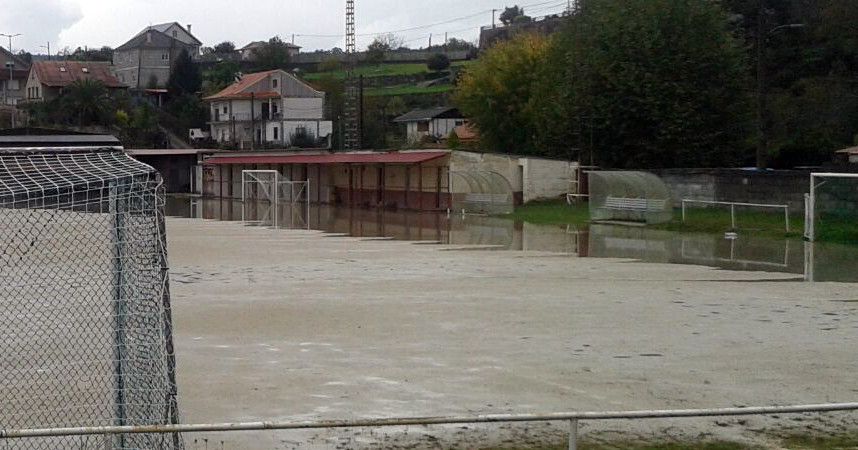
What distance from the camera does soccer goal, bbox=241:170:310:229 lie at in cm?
4688

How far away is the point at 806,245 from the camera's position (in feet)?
105

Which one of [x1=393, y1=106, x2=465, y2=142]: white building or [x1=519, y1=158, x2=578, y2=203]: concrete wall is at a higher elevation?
[x1=393, y1=106, x2=465, y2=142]: white building

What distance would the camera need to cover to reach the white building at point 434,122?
99.8 meters

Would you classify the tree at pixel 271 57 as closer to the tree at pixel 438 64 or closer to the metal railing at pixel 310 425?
the tree at pixel 438 64

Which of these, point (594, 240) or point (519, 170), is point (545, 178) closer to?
point (519, 170)

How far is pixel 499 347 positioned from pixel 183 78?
113 metres

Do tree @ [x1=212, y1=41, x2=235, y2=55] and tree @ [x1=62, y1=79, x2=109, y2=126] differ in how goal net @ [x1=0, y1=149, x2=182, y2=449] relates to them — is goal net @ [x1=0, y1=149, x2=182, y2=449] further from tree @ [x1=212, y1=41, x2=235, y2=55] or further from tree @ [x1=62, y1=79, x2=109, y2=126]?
tree @ [x1=212, y1=41, x2=235, y2=55]

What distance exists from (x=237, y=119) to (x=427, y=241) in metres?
71.9

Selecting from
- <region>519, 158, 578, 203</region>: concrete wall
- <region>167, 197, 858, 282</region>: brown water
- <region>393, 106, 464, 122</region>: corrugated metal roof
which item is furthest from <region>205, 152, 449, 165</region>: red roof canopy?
<region>393, 106, 464, 122</region>: corrugated metal roof

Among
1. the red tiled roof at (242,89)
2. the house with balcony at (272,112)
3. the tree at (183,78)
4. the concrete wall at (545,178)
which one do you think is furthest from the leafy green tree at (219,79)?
the concrete wall at (545,178)

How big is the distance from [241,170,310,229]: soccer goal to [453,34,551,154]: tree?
447 inches

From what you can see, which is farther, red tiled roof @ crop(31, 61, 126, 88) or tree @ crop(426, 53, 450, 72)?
tree @ crop(426, 53, 450, 72)

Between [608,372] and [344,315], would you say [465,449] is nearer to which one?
[608,372]

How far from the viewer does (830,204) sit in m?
34.1
